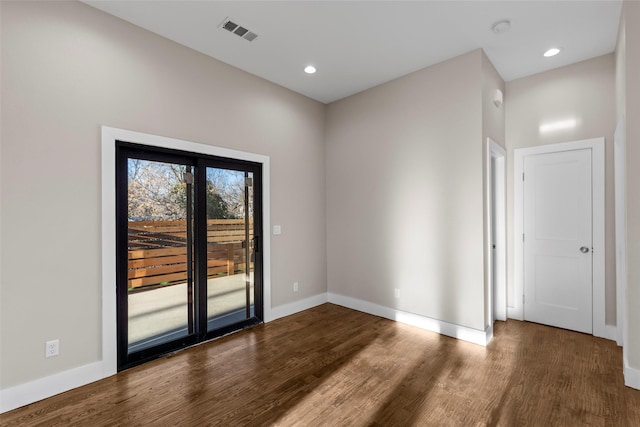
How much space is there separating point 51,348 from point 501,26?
474 centimetres

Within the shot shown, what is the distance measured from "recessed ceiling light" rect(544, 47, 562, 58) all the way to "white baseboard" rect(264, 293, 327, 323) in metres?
4.13

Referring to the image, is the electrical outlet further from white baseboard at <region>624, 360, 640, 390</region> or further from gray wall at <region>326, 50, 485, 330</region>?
white baseboard at <region>624, 360, 640, 390</region>

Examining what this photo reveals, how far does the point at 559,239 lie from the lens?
3566 mm

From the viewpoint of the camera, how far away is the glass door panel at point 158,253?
9.20ft

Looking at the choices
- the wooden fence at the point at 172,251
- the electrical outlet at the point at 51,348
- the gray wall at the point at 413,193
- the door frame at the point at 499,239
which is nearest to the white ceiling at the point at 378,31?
the gray wall at the point at 413,193

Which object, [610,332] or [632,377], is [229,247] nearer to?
[632,377]

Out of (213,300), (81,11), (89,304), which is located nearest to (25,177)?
(89,304)

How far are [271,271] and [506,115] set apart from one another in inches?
146

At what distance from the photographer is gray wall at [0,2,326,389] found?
2.17 meters

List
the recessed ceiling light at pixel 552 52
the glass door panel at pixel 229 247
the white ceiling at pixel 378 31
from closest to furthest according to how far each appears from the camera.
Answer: the white ceiling at pixel 378 31 → the recessed ceiling light at pixel 552 52 → the glass door panel at pixel 229 247

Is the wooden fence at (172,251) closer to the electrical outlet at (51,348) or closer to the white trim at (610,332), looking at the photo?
the electrical outlet at (51,348)

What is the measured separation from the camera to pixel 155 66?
115 inches

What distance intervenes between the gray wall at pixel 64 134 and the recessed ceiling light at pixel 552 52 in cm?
372

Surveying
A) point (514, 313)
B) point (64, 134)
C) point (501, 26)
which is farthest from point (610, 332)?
point (64, 134)
